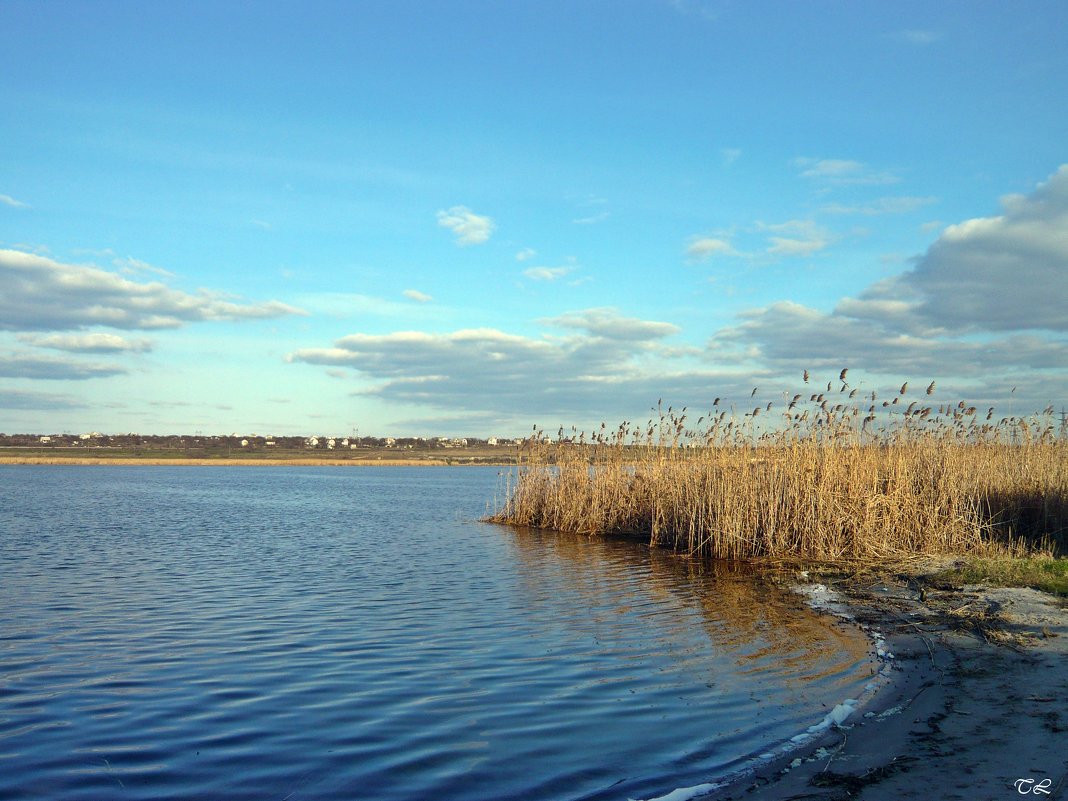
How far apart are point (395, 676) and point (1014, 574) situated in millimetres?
9053

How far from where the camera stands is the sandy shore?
4996 millimetres

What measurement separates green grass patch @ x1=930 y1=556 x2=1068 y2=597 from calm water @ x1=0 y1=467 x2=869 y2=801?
2.66 meters

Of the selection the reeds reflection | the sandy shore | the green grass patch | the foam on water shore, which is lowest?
the reeds reflection

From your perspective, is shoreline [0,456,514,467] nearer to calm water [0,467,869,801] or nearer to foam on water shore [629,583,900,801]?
calm water [0,467,869,801]

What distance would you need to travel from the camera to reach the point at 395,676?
8.12m

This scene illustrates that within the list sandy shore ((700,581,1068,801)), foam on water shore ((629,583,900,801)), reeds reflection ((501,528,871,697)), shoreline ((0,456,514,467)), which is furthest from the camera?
shoreline ((0,456,514,467))

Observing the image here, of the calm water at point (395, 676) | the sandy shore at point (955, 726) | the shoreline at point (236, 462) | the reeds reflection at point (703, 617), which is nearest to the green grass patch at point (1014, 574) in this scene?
the sandy shore at point (955, 726)

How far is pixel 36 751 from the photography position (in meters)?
5.93

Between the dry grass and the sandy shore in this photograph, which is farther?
the dry grass

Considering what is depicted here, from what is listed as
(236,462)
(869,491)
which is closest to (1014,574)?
(869,491)

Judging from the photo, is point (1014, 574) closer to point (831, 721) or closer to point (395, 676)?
point (831, 721)

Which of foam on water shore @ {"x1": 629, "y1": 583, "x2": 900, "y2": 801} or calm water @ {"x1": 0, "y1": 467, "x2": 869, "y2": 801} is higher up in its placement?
foam on water shore @ {"x1": 629, "y1": 583, "x2": 900, "y2": 801}

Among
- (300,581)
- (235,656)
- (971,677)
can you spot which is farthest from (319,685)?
(300,581)

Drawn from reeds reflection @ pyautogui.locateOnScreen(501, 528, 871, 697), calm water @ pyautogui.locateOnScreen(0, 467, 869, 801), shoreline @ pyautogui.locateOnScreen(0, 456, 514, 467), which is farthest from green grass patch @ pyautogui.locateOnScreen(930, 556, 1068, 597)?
shoreline @ pyautogui.locateOnScreen(0, 456, 514, 467)
